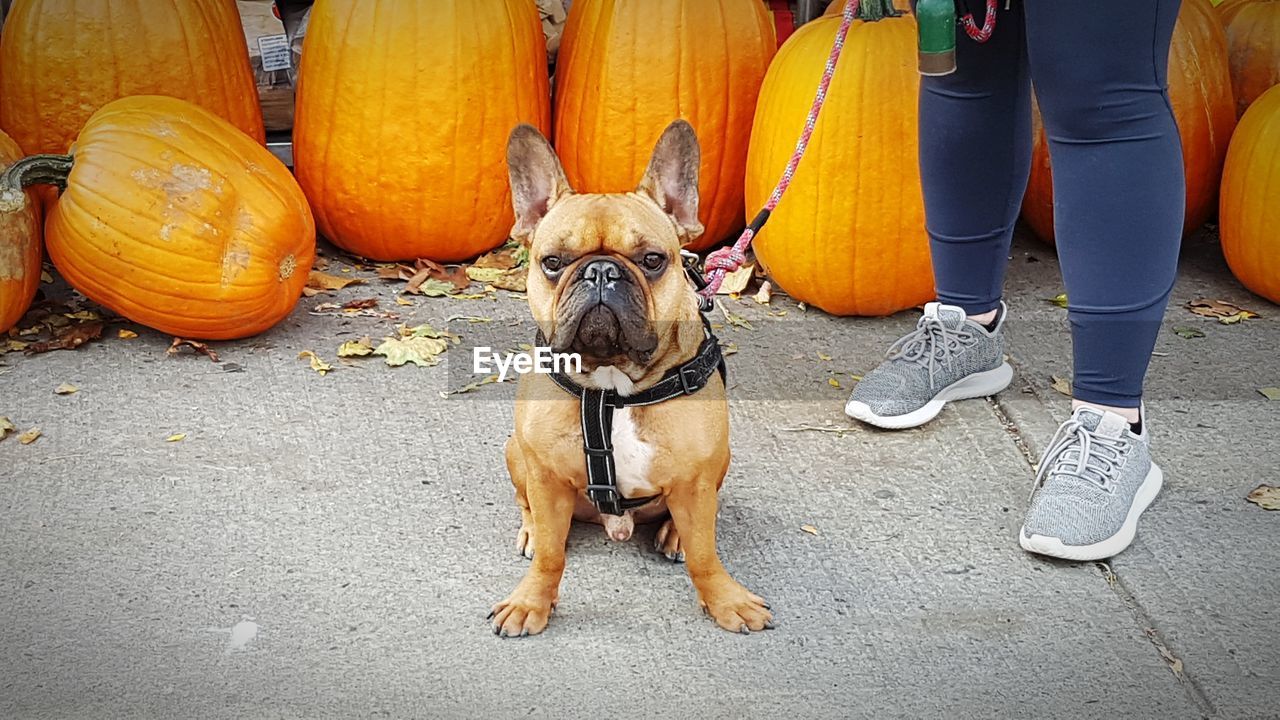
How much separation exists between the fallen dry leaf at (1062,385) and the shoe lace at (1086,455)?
738 mm

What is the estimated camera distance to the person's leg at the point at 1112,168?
7.86ft

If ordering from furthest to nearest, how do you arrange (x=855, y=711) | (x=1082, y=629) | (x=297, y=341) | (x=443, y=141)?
(x=443, y=141), (x=297, y=341), (x=1082, y=629), (x=855, y=711)

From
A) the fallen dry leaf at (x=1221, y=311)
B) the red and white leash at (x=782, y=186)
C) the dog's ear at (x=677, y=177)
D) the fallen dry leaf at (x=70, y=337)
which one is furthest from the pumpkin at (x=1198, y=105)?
the fallen dry leaf at (x=70, y=337)

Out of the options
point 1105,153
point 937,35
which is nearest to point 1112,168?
point 1105,153

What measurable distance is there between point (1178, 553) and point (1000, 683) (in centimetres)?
71

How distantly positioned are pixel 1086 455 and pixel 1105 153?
2.25 feet

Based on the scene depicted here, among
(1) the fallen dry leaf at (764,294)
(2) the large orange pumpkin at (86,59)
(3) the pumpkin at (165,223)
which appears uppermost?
(2) the large orange pumpkin at (86,59)

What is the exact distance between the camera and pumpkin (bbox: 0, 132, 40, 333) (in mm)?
3449

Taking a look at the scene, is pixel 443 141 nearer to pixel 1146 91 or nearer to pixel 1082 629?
pixel 1146 91

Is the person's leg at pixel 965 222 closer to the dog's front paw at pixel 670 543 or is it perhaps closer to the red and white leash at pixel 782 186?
the red and white leash at pixel 782 186

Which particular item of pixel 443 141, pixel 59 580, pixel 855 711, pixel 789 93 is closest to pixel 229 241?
pixel 443 141

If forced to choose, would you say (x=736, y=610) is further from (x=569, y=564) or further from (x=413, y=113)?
(x=413, y=113)

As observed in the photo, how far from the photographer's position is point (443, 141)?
4.07m

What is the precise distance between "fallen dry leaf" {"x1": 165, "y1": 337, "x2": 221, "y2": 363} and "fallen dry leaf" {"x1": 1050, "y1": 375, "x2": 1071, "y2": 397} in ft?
8.38
